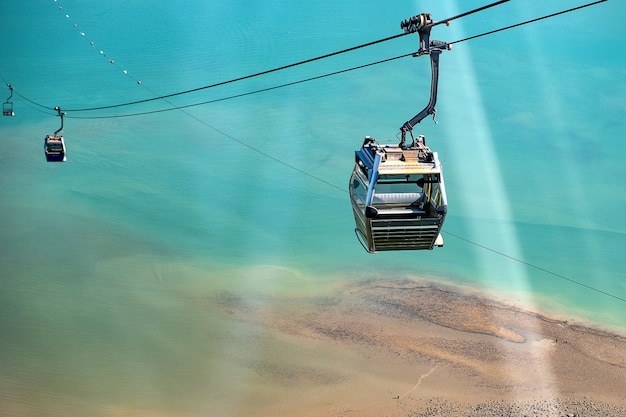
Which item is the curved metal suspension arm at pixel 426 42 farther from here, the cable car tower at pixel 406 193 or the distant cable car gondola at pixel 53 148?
the distant cable car gondola at pixel 53 148

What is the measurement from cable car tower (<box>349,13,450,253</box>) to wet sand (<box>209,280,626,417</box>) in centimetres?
835

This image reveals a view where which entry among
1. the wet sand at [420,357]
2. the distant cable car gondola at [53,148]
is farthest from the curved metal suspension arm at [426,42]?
the wet sand at [420,357]

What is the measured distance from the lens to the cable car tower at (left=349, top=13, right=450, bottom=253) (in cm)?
1080

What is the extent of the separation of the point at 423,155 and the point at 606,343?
12861 millimetres

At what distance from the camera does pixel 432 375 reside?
20.6m

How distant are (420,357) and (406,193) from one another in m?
9.84

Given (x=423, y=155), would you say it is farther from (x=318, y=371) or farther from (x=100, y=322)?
(x=100, y=322)

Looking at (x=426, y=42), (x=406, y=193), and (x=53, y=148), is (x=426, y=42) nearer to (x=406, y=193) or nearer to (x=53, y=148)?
(x=406, y=193)

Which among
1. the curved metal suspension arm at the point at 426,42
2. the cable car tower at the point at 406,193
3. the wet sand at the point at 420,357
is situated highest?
the curved metal suspension arm at the point at 426,42

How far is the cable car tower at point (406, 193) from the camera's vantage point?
10797 millimetres

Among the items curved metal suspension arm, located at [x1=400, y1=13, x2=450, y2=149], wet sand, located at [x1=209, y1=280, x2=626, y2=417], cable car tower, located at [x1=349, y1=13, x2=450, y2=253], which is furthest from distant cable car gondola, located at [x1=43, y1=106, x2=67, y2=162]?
curved metal suspension arm, located at [x1=400, y1=13, x2=450, y2=149]

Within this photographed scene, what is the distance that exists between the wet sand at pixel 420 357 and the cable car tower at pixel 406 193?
835cm

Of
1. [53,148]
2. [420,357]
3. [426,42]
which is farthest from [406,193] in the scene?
[420,357]

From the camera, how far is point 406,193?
12125 mm
